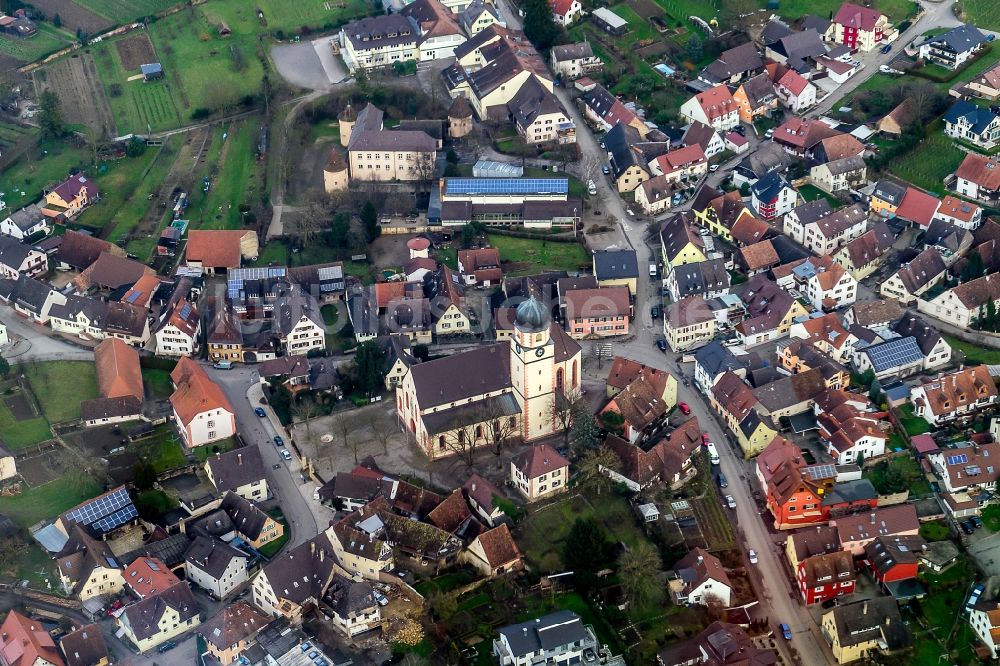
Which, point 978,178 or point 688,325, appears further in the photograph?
point 978,178

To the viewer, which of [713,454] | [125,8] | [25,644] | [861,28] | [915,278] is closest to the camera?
[25,644]

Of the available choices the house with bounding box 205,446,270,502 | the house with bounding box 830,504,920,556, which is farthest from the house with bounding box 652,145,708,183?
the house with bounding box 205,446,270,502

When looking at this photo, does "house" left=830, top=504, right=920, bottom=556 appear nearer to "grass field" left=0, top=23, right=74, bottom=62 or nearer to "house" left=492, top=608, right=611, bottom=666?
"house" left=492, top=608, right=611, bottom=666

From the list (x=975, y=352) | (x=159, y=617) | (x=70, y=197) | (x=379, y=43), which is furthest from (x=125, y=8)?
(x=975, y=352)

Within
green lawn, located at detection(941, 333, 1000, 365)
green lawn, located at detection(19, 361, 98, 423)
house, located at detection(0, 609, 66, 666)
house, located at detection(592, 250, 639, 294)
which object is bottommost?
green lawn, located at detection(19, 361, 98, 423)

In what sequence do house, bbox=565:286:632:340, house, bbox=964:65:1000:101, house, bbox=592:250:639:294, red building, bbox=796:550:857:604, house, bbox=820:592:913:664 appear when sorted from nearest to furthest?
1. house, bbox=820:592:913:664
2. red building, bbox=796:550:857:604
3. house, bbox=565:286:632:340
4. house, bbox=592:250:639:294
5. house, bbox=964:65:1000:101

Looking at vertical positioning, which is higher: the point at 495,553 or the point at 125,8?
the point at 125,8

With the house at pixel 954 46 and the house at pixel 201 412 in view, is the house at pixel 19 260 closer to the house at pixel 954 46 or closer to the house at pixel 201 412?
the house at pixel 201 412

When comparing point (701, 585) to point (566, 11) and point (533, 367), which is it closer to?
point (533, 367)
